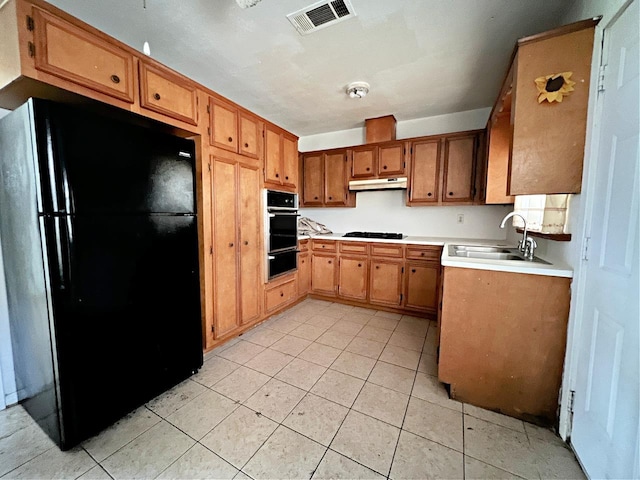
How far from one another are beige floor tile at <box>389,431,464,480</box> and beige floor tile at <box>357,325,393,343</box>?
113 cm

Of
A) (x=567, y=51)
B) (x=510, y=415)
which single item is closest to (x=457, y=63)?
(x=567, y=51)

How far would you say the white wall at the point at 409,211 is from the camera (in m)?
3.10

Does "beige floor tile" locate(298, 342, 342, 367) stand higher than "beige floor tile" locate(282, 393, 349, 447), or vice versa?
"beige floor tile" locate(298, 342, 342, 367)

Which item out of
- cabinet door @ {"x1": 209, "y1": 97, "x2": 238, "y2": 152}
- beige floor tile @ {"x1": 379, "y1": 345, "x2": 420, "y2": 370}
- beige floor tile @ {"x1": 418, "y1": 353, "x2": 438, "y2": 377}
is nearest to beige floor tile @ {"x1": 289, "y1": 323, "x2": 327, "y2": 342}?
beige floor tile @ {"x1": 379, "y1": 345, "x2": 420, "y2": 370}

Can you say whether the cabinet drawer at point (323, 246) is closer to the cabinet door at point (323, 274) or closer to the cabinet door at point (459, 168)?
the cabinet door at point (323, 274)

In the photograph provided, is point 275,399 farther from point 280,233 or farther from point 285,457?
point 280,233

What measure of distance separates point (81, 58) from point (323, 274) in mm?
2995

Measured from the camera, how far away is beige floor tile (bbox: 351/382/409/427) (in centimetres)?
152

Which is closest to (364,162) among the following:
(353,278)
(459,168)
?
(459,168)

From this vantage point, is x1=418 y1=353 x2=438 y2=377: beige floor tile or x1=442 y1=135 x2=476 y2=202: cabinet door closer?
x1=418 y1=353 x2=438 y2=377: beige floor tile

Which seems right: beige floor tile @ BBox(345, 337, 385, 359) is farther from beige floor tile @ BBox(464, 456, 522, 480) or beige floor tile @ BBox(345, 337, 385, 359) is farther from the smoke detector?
the smoke detector

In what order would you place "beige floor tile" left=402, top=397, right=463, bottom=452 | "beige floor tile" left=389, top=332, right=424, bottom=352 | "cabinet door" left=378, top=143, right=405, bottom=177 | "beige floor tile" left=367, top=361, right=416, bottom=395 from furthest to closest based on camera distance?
"cabinet door" left=378, top=143, right=405, bottom=177 → "beige floor tile" left=389, top=332, right=424, bottom=352 → "beige floor tile" left=367, top=361, right=416, bottom=395 → "beige floor tile" left=402, top=397, right=463, bottom=452

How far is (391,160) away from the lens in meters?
3.27

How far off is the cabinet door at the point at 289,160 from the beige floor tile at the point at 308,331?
171 cm
